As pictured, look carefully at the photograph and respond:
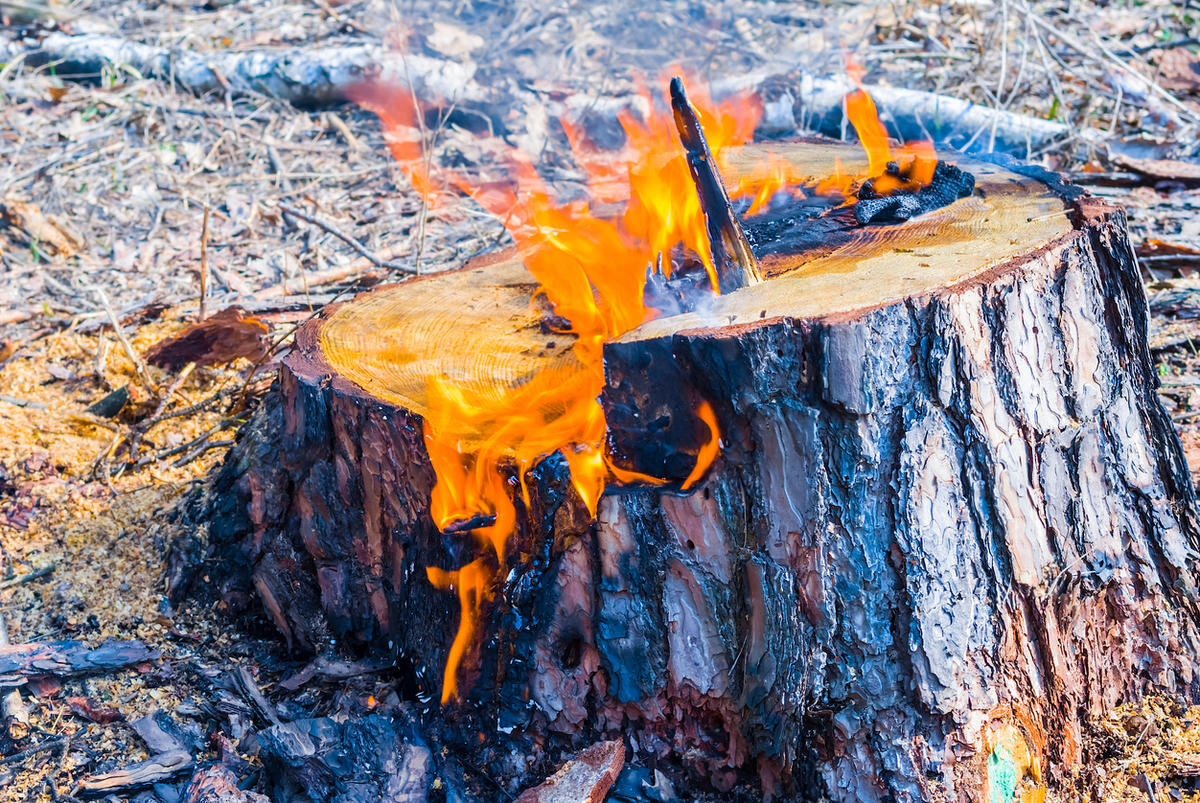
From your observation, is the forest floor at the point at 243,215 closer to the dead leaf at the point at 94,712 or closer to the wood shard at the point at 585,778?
the dead leaf at the point at 94,712

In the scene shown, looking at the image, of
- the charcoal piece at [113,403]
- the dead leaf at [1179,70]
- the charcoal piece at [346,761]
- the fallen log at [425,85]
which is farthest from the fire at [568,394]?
the dead leaf at [1179,70]

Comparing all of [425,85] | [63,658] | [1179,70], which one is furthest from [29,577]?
[1179,70]

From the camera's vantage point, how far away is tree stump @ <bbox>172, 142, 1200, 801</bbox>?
200cm

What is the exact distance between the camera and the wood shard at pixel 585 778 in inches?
80.5

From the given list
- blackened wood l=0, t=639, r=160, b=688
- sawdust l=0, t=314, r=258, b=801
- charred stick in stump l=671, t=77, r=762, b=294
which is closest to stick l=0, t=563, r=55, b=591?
sawdust l=0, t=314, r=258, b=801

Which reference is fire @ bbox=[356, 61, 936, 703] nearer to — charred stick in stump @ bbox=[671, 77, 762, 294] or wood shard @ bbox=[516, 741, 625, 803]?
charred stick in stump @ bbox=[671, 77, 762, 294]

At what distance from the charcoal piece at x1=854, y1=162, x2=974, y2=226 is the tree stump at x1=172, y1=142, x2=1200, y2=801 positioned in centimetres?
21

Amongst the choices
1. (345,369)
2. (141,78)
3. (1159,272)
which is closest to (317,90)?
(141,78)

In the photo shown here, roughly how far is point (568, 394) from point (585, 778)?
36.7 inches

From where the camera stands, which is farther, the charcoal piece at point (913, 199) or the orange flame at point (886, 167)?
the orange flame at point (886, 167)

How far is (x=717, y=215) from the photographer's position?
2.40 m

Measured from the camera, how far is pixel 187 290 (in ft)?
16.4

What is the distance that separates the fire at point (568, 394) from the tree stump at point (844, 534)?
50mm

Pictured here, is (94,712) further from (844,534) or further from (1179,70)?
(1179,70)
